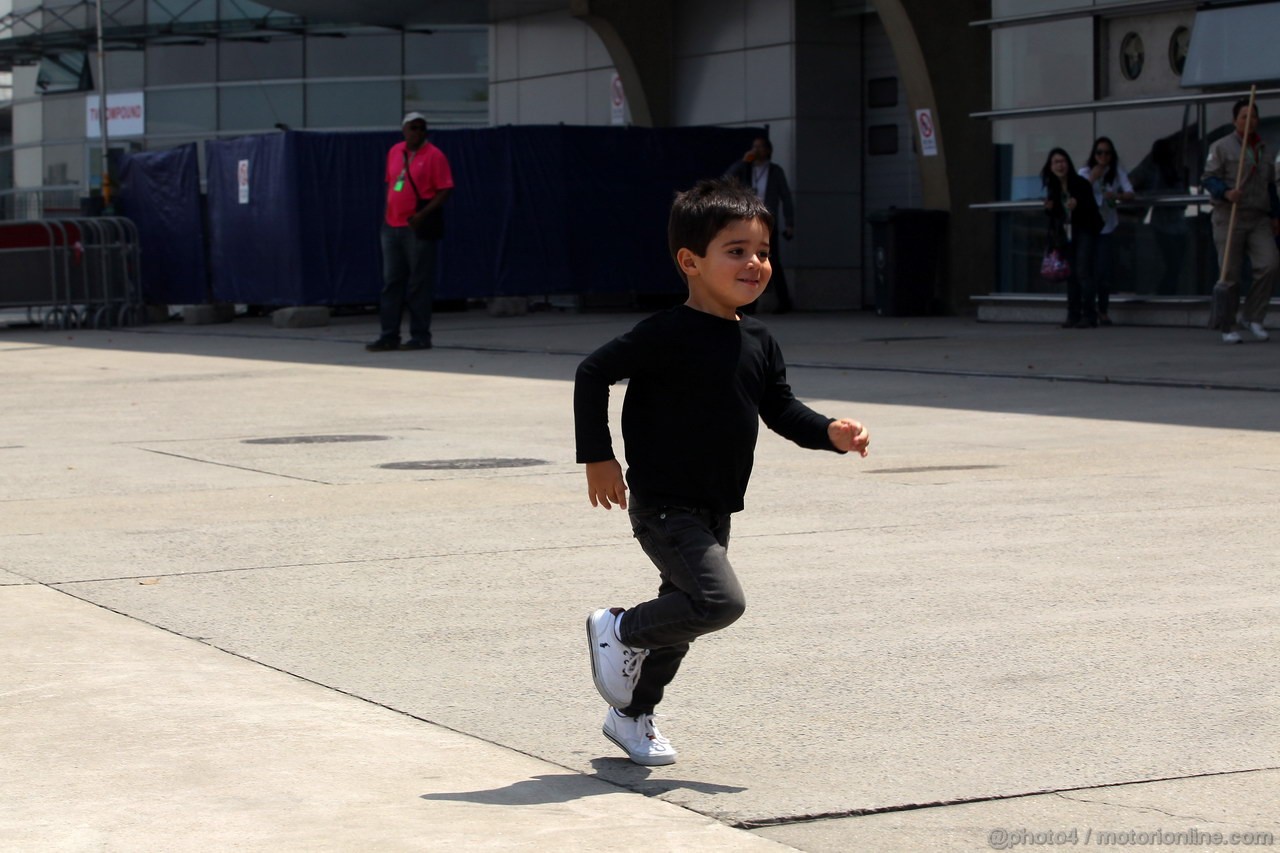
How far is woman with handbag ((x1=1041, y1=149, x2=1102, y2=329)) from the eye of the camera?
19641mm

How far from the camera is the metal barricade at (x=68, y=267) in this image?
26.1m

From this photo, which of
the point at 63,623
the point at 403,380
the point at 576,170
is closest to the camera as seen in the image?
the point at 63,623

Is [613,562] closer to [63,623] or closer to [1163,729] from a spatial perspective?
[63,623]

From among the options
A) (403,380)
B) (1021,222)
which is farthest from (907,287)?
(403,380)

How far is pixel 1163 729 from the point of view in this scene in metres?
4.75

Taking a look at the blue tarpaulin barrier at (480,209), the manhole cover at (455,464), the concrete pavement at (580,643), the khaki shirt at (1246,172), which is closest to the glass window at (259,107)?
the blue tarpaulin barrier at (480,209)

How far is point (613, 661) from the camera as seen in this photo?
4684 millimetres

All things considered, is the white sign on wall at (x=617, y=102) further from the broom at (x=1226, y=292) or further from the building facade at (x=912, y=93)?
the broom at (x=1226, y=292)

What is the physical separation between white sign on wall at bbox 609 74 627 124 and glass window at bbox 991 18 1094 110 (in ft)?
23.0

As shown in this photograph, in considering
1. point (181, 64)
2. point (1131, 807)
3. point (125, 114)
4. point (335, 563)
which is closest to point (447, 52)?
point (181, 64)

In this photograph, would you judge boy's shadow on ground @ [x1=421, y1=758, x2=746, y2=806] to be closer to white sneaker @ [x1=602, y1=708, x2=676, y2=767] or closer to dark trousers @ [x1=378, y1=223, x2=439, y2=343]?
white sneaker @ [x1=602, y1=708, x2=676, y2=767]

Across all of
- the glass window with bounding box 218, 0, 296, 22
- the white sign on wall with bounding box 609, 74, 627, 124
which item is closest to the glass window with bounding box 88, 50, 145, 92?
the glass window with bounding box 218, 0, 296, 22

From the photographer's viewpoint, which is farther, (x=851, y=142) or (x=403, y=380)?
(x=851, y=142)

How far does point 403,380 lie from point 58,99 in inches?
1330
